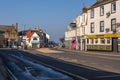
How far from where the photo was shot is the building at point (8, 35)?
472 ft

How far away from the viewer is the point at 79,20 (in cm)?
8781

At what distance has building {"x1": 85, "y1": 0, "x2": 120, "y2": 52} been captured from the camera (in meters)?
59.6

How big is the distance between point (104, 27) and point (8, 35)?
291ft

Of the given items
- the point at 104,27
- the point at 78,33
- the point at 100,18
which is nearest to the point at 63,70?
the point at 104,27

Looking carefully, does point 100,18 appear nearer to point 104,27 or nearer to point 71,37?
point 104,27

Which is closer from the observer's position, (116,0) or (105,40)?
(116,0)

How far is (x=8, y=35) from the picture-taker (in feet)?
484

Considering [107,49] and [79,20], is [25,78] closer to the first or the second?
[107,49]

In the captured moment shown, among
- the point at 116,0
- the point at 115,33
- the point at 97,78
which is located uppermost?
the point at 116,0

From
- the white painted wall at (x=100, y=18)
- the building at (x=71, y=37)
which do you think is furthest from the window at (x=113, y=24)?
the building at (x=71, y=37)

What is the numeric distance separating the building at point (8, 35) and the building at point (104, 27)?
7523 cm

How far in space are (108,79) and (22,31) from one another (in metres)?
155

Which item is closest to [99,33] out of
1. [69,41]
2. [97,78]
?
[69,41]

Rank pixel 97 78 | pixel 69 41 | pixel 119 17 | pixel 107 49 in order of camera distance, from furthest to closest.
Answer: pixel 69 41 < pixel 107 49 < pixel 119 17 < pixel 97 78
